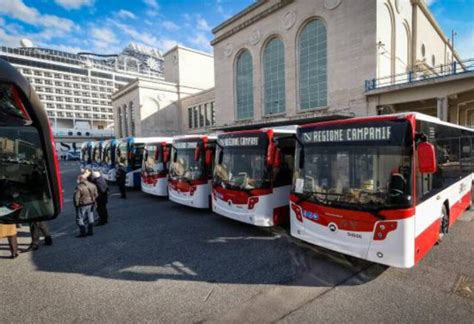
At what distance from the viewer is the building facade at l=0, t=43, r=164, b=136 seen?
77.9 meters

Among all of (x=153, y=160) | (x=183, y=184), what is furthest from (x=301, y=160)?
(x=153, y=160)

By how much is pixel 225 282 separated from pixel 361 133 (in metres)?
3.32

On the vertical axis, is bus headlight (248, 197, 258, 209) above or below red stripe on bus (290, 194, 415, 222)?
below

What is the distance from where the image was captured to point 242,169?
6762 millimetres

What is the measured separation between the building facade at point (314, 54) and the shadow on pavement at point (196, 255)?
15.8m

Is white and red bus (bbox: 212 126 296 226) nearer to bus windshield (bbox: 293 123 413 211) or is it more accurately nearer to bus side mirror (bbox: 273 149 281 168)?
bus side mirror (bbox: 273 149 281 168)

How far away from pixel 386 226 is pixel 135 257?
4.76 m

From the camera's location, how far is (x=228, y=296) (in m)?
3.80

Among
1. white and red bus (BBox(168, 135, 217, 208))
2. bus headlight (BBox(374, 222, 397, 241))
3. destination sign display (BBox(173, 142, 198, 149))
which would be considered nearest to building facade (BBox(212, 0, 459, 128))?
destination sign display (BBox(173, 142, 198, 149))

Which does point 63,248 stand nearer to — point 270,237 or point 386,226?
point 270,237

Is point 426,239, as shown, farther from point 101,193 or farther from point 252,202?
point 101,193

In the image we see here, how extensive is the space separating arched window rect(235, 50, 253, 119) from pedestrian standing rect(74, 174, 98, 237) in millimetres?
23871

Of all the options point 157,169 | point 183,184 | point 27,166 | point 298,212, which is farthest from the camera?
point 157,169

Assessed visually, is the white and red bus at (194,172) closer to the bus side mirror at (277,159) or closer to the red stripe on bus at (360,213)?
the bus side mirror at (277,159)
